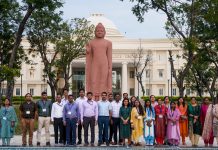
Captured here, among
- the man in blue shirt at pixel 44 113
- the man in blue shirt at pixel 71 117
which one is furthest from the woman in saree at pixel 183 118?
the man in blue shirt at pixel 44 113

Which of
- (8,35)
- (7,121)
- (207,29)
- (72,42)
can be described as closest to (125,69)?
(72,42)

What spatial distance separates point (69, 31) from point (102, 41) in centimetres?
2118

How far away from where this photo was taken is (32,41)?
3616 centimetres

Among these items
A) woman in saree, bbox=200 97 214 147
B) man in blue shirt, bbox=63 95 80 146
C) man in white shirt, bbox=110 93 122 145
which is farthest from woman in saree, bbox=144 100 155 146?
man in blue shirt, bbox=63 95 80 146

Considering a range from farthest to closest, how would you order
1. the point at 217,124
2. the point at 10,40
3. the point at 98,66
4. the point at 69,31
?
1. the point at 69,31
2. the point at 10,40
3. the point at 98,66
4. the point at 217,124

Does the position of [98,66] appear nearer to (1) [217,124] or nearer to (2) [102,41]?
(2) [102,41]

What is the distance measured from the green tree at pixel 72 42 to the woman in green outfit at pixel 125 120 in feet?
76.4

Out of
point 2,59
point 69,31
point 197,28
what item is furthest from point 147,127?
point 69,31

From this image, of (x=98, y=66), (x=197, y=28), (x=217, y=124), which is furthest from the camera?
(x=197, y=28)

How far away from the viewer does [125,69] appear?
262 feet

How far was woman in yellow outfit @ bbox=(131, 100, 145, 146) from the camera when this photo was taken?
52.1ft

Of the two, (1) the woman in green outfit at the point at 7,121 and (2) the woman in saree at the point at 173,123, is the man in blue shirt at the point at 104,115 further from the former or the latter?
(1) the woman in green outfit at the point at 7,121

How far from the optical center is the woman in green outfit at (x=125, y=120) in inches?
622

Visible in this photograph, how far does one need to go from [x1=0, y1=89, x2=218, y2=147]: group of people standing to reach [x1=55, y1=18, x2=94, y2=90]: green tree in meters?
22.8
